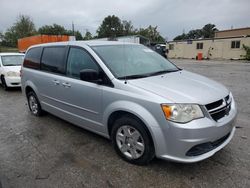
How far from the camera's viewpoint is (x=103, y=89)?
124 inches

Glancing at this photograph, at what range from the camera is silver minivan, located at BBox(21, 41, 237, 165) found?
8.36 ft

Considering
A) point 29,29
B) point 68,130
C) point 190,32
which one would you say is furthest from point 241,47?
point 190,32

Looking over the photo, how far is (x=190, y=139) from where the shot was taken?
97.8 inches

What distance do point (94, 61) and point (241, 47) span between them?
27035mm

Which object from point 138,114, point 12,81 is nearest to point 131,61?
point 138,114

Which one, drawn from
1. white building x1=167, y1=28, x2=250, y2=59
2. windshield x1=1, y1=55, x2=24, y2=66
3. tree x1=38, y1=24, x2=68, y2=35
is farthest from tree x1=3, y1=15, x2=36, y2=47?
windshield x1=1, y1=55, x2=24, y2=66

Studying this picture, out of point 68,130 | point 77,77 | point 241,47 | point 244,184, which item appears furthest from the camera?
point 241,47

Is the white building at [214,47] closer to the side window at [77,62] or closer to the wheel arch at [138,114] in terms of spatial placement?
the side window at [77,62]

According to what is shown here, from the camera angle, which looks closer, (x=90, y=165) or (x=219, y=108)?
(x=219, y=108)

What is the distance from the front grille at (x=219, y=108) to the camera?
2.65m

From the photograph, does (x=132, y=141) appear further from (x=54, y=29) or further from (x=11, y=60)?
(x=54, y=29)

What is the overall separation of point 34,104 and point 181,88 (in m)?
3.67

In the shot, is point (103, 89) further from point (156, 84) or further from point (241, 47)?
point (241, 47)

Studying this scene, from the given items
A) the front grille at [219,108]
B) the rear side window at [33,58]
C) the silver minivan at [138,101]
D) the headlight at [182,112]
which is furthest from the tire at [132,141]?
the rear side window at [33,58]
